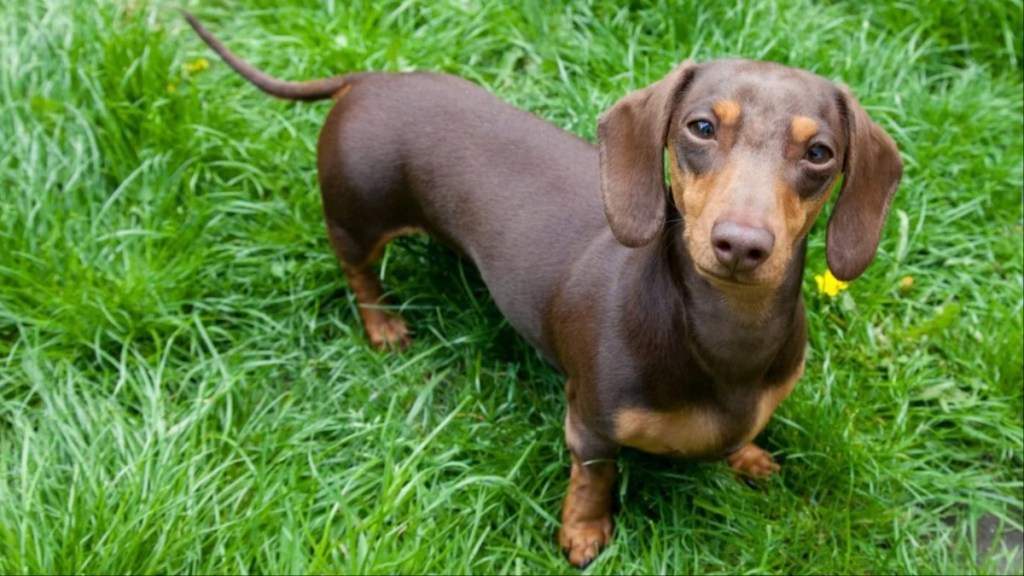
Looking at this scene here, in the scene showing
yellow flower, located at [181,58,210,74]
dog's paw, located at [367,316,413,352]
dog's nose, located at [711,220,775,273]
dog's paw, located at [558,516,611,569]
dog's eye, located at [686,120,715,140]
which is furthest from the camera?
yellow flower, located at [181,58,210,74]

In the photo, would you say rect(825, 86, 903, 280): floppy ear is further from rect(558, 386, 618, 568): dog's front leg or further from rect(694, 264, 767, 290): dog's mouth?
rect(558, 386, 618, 568): dog's front leg

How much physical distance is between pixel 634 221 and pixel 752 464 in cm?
126

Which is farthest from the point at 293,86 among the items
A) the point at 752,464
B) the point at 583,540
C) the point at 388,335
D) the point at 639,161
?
the point at 752,464

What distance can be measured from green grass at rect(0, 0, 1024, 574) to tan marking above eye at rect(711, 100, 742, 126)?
1.39 metres

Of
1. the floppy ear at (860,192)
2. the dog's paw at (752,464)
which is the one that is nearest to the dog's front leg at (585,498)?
the dog's paw at (752,464)

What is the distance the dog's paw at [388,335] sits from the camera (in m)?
4.04

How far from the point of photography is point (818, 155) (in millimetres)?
2559

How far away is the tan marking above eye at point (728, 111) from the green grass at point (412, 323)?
139cm

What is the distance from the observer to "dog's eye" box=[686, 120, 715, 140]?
2.58 metres

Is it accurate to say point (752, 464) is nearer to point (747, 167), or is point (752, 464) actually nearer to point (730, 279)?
point (730, 279)

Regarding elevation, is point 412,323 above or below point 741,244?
below

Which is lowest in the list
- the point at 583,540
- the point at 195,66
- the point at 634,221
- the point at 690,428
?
the point at 583,540

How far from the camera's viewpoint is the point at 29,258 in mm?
3969

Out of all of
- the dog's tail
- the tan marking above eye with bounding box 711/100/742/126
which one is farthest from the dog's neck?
the dog's tail
